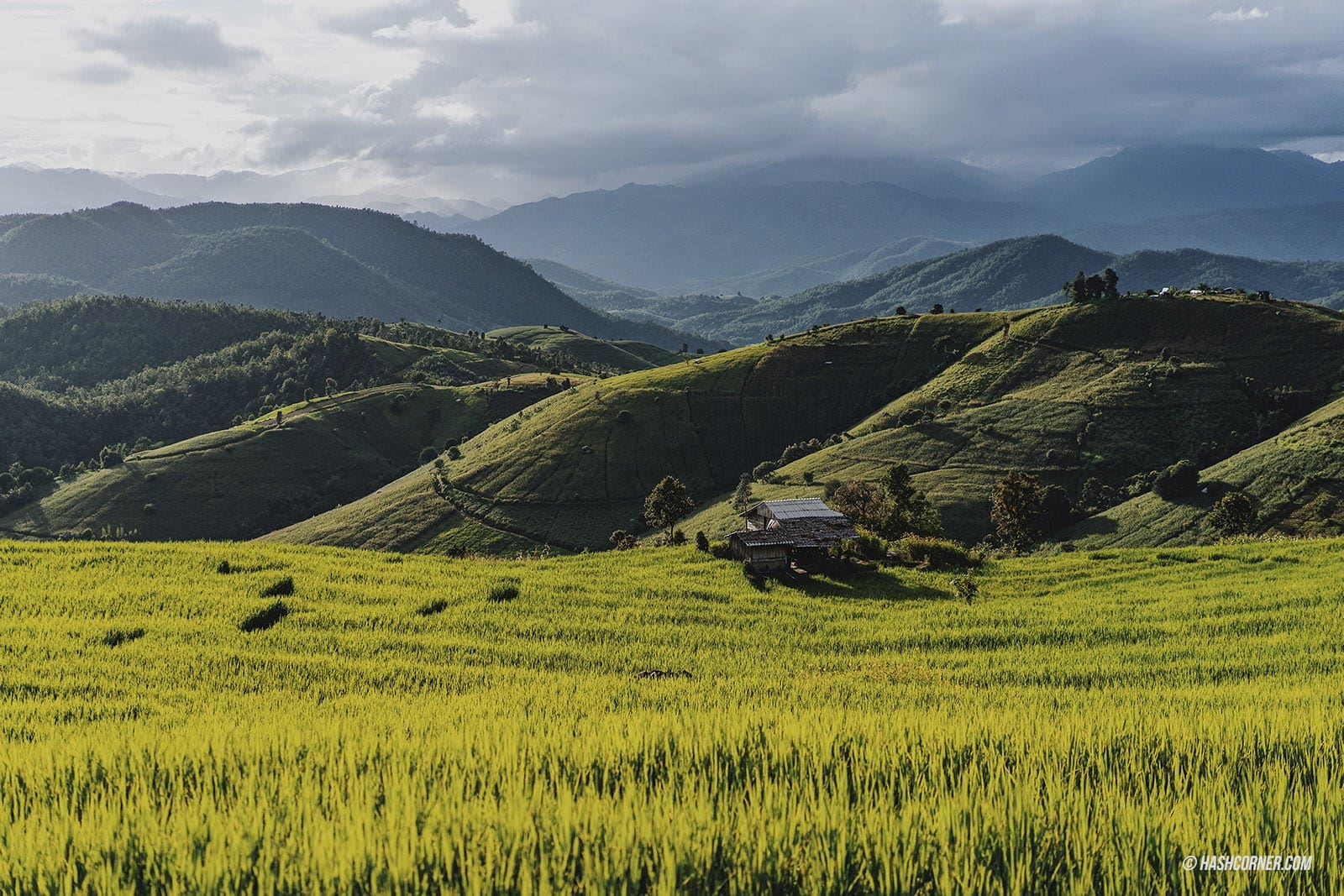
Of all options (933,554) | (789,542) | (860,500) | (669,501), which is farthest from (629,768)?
(860,500)

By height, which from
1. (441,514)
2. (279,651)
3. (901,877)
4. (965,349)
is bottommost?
(441,514)

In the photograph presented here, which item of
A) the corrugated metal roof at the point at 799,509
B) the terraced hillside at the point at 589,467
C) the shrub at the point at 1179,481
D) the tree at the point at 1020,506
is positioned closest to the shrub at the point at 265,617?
the corrugated metal roof at the point at 799,509

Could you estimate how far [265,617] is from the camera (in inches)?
1068

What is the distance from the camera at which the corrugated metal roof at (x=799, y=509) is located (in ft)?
183

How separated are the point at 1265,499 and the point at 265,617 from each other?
402 feet

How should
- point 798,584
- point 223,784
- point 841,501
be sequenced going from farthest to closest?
1. point 841,501
2. point 798,584
3. point 223,784

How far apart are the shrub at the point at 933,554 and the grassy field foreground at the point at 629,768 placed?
1908 cm

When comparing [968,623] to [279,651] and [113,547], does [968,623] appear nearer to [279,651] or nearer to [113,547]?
[279,651]

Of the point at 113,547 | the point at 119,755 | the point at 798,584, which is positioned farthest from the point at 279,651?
the point at 798,584

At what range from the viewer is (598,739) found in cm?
782

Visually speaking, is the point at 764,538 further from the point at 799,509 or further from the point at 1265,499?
the point at 1265,499

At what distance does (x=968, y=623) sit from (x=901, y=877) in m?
30.1

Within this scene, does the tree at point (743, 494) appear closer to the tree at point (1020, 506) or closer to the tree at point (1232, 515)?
the tree at point (1020, 506)

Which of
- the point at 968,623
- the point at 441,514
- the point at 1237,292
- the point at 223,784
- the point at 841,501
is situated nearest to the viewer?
the point at 223,784
